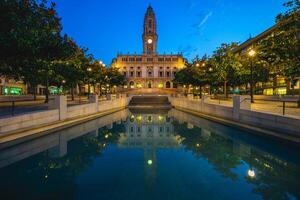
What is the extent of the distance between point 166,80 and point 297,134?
125 m

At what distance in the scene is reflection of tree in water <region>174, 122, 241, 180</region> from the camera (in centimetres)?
993

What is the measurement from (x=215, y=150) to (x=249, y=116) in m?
5.93

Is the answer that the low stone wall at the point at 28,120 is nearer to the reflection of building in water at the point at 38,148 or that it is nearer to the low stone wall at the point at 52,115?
the low stone wall at the point at 52,115

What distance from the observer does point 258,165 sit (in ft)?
32.9

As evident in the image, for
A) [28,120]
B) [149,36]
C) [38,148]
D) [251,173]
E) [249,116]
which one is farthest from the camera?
[149,36]

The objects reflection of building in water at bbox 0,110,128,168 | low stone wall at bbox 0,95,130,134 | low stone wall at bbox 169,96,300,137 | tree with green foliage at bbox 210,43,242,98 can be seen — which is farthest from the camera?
tree with green foliage at bbox 210,43,242,98

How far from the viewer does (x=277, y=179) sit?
833 centimetres

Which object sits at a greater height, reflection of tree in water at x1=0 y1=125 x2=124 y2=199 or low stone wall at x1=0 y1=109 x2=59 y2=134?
low stone wall at x1=0 y1=109 x2=59 y2=134

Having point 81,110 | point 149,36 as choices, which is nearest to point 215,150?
point 81,110

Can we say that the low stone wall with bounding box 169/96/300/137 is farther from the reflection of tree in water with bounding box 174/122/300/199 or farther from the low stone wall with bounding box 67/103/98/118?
the low stone wall with bounding box 67/103/98/118

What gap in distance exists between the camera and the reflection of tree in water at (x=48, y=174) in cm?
703

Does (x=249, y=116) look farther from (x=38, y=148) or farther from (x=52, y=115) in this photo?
(x=52, y=115)

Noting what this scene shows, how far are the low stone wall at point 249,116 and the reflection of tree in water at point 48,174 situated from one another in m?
10.2

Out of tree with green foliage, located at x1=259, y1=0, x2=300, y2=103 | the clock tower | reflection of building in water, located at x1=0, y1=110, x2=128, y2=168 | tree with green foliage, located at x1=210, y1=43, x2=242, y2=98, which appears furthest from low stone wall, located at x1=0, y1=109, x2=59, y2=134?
the clock tower
